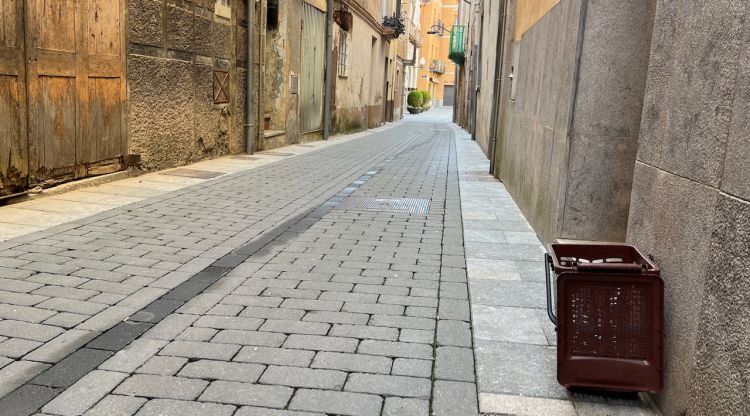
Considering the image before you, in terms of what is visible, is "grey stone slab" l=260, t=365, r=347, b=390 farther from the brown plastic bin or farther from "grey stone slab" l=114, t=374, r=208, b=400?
the brown plastic bin

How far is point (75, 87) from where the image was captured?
7.44 m

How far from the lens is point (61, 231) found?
5668 mm

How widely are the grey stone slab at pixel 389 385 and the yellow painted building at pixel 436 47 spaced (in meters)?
62.8

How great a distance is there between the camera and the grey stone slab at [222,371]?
10.0 feet

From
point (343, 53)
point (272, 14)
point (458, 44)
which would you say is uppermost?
point (458, 44)

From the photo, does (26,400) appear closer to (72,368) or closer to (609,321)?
(72,368)

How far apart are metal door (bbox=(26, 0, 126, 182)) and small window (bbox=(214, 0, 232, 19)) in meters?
3.02

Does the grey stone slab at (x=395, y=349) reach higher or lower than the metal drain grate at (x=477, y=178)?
lower

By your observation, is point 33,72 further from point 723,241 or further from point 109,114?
point 723,241

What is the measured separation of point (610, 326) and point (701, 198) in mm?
687

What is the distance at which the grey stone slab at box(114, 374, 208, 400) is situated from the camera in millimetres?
2857

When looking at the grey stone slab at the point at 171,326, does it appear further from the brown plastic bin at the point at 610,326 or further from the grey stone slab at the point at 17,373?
the brown plastic bin at the point at 610,326

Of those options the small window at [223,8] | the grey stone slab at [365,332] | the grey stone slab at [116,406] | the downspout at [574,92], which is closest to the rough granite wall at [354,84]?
the small window at [223,8]

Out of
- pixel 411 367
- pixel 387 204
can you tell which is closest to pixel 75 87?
pixel 387 204
